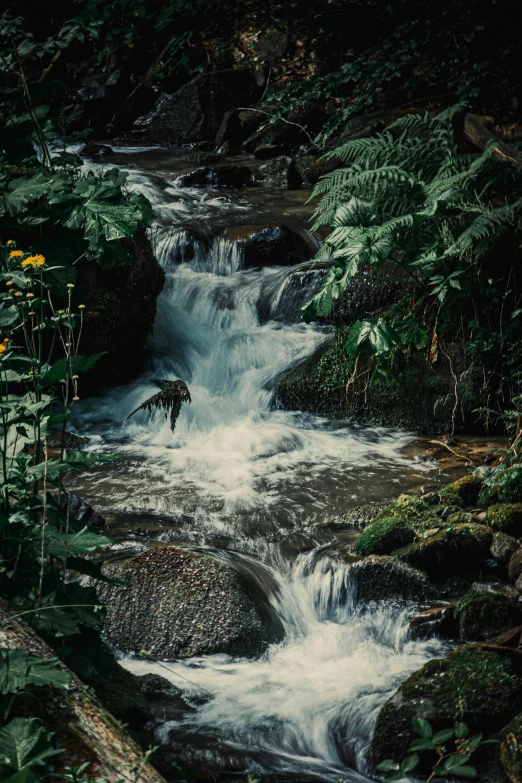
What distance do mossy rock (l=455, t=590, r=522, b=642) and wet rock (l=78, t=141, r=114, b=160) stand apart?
39.2ft

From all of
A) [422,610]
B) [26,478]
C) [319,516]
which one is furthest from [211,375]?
[26,478]

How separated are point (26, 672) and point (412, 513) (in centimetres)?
392

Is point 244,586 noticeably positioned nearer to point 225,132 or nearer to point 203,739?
point 203,739

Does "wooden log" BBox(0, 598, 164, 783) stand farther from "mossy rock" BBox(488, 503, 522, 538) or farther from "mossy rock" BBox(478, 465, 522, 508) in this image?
"mossy rock" BBox(478, 465, 522, 508)

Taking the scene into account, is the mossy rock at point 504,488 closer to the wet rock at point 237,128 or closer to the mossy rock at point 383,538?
the mossy rock at point 383,538

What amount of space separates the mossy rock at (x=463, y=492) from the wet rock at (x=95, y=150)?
421 inches

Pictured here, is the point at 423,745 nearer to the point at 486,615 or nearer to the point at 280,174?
the point at 486,615

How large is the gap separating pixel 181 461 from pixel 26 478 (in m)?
4.46

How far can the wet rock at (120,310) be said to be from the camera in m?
7.84

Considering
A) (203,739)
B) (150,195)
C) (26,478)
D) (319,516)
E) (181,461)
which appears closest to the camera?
(26,478)

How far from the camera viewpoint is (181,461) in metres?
6.92

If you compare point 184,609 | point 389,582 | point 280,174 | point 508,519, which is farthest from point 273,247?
point 184,609

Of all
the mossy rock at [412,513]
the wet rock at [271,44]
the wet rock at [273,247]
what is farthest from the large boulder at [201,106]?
the mossy rock at [412,513]

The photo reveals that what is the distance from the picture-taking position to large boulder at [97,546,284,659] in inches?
171
